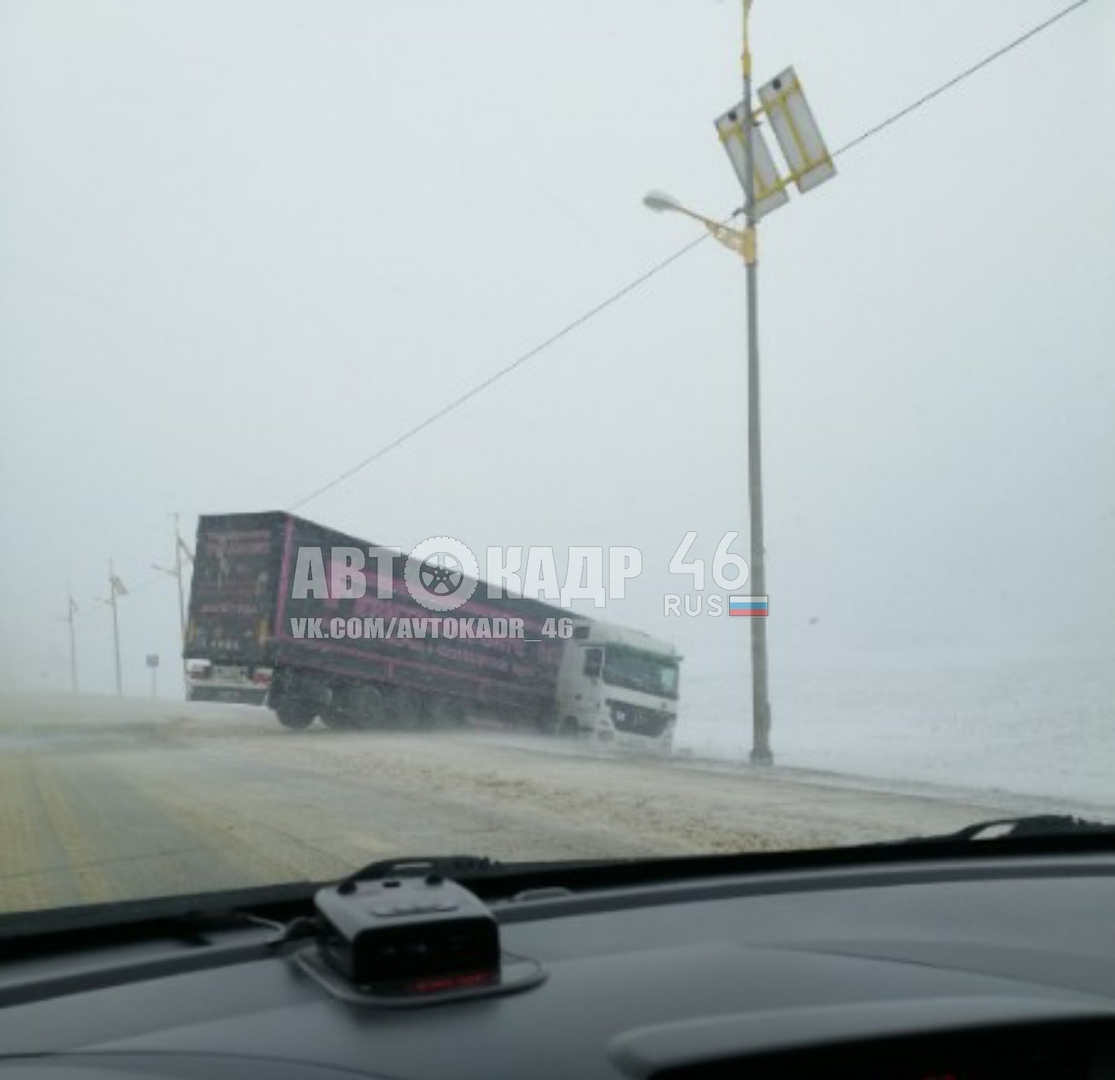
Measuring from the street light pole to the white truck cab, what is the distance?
15.1 ft

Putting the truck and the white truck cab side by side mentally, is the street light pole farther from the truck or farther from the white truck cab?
the white truck cab

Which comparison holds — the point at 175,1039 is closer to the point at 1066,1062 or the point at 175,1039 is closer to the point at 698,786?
the point at 1066,1062

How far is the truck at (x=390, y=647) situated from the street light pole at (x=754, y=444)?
7.45 feet

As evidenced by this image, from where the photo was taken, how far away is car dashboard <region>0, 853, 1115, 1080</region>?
87.0 inches

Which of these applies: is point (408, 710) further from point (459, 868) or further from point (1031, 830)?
point (459, 868)

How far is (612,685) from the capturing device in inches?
882

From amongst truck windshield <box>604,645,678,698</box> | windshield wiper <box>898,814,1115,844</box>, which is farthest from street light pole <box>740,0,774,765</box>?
windshield wiper <box>898,814,1115,844</box>

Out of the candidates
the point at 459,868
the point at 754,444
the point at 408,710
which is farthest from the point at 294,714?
the point at 459,868

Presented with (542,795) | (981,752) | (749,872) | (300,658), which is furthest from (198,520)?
(749,872)

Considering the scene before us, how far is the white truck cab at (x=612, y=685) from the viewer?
21812mm

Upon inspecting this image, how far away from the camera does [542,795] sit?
920cm

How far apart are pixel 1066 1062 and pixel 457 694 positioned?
62.6ft

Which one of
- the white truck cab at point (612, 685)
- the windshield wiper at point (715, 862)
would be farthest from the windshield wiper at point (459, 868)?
the white truck cab at point (612, 685)

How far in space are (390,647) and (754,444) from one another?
6.74 metres
